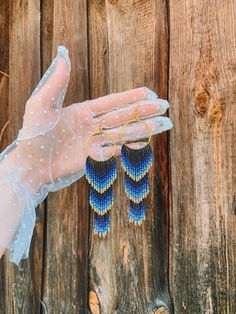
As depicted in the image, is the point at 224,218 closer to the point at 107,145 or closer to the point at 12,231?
the point at 107,145

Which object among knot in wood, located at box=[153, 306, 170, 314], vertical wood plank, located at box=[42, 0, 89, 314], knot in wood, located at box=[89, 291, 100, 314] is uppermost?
vertical wood plank, located at box=[42, 0, 89, 314]

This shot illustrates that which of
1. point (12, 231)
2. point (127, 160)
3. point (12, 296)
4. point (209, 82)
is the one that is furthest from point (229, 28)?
point (12, 296)

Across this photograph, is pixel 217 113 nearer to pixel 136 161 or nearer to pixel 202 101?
pixel 202 101

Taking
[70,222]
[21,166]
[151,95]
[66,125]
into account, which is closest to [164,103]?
[151,95]

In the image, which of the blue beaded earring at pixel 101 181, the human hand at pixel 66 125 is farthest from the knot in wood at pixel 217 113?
the blue beaded earring at pixel 101 181

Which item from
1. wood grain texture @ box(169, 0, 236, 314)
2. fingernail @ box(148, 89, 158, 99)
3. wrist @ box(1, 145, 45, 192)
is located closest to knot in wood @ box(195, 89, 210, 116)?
wood grain texture @ box(169, 0, 236, 314)

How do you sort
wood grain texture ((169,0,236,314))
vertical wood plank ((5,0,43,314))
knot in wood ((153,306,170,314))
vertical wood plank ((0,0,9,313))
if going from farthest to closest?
vertical wood plank ((0,0,9,313)), vertical wood plank ((5,0,43,314)), knot in wood ((153,306,170,314)), wood grain texture ((169,0,236,314))

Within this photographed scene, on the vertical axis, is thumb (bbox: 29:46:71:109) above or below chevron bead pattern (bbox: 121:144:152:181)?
above

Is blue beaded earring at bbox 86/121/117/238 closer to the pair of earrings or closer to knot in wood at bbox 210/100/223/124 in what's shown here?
the pair of earrings
